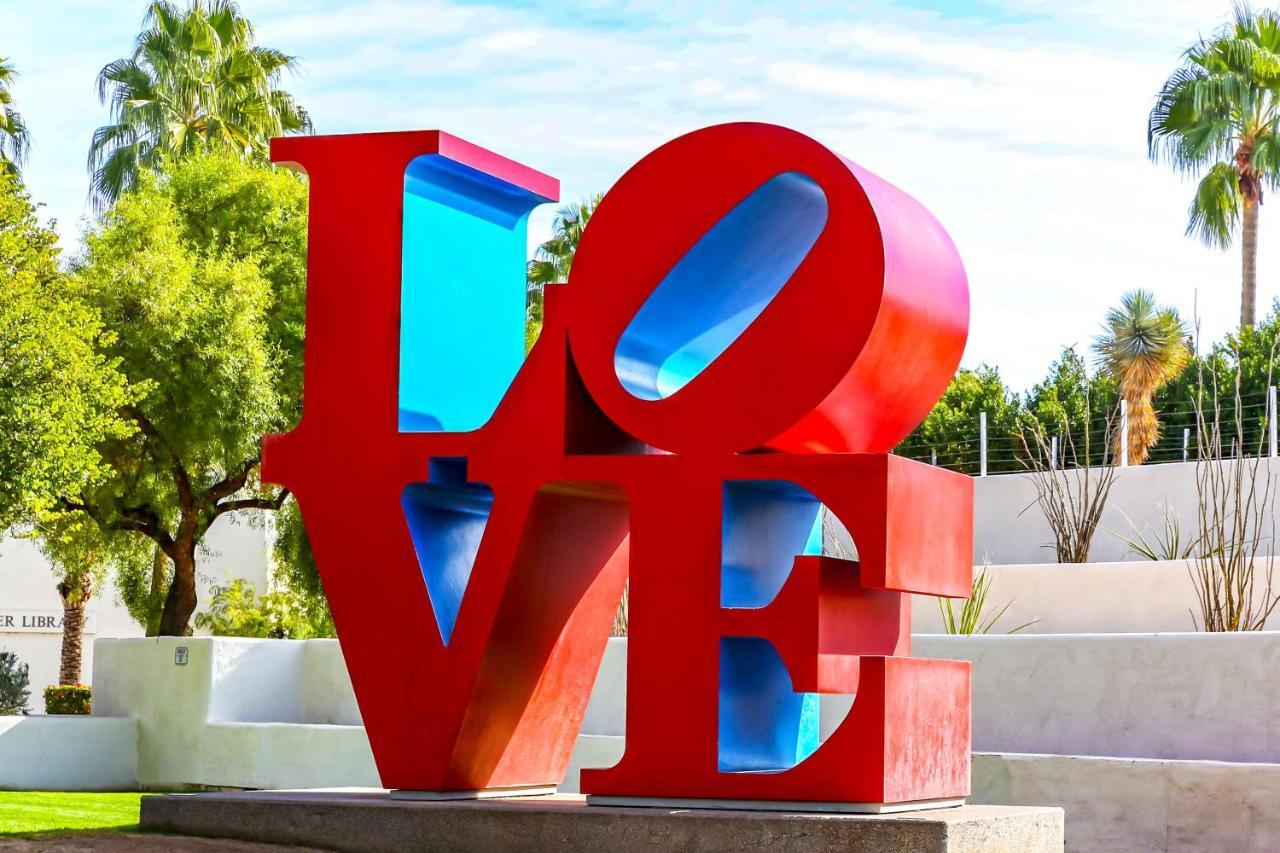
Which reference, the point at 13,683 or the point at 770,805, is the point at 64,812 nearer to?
the point at 770,805

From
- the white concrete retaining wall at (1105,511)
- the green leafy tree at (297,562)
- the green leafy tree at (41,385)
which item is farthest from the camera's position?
the green leafy tree at (297,562)

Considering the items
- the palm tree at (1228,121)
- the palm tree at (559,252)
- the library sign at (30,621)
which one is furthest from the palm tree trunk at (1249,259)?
the library sign at (30,621)

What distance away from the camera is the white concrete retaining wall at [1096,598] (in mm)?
13656

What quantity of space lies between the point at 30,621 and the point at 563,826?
1194 inches

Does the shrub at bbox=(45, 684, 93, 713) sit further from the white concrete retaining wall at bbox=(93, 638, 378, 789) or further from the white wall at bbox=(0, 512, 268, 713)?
the white wall at bbox=(0, 512, 268, 713)

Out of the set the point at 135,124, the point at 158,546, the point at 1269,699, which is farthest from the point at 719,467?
the point at 135,124

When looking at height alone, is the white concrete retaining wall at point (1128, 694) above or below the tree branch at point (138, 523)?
below

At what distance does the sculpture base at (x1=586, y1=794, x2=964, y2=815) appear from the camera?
26.6 ft

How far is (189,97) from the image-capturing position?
28641 mm

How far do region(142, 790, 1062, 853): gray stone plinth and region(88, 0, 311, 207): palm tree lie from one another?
2031 centimetres

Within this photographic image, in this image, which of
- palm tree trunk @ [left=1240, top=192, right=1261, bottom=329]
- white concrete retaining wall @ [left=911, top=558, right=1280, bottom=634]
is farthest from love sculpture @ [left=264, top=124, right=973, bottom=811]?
palm tree trunk @ [left=1240, top=192, right=1261, bottom=329]

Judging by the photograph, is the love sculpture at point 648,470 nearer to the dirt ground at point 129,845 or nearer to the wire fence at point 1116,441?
the dirt ground at point 129,845

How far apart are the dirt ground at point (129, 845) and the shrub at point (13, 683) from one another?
90.9ft

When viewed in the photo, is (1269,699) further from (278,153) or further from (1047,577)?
(278,153)
